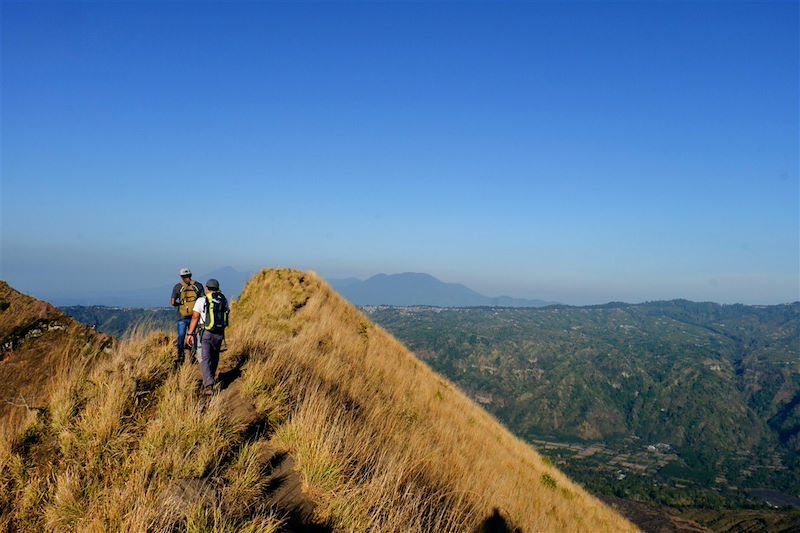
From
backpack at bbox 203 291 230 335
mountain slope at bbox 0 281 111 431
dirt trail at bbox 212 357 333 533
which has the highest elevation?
backpack at bbox 203 291 230 335

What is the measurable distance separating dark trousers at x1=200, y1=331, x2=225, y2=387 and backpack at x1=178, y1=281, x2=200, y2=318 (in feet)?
9.91

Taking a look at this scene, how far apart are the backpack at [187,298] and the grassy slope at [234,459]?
38.4 inches

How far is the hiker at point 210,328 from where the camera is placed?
7514 mm

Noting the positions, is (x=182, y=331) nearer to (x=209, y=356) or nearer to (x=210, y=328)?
(x=210, y=328)

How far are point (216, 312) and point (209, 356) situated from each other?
2.82 ft

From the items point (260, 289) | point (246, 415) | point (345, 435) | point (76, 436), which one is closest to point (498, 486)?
point (345, 435)

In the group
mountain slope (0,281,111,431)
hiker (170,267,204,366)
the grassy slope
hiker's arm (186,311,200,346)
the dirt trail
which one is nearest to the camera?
the grassy slope

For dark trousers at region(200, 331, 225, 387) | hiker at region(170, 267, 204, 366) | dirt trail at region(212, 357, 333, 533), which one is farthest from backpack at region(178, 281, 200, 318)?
dirt trail at region(212, 357, 333, 533)

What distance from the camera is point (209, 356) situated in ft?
25.3

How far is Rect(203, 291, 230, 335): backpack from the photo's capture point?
7969 millimetres

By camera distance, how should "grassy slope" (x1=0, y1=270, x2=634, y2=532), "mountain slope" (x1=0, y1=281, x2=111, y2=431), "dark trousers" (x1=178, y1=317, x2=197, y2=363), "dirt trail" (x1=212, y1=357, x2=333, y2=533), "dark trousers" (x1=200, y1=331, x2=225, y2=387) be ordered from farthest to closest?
"dark trousers" (x1=178, y1=317, x2=197, y2=363)
"dark trousers" (x1=200, y1=331, x2=225, y2=387)
"mountain slope" (x1=0, y1=281, x2=111, y2=431)
"dirt trail" (x1=212, y1=357, x2=333, y2=533)
"grassy slope" (x1=0, y1=270, x2=634, y2=532)

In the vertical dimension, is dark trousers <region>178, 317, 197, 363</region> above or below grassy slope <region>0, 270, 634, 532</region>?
above

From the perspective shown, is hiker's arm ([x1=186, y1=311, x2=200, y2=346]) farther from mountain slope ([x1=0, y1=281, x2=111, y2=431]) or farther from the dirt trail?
mountain slope ([x1=0, y1=281, x2=111, y2=431])

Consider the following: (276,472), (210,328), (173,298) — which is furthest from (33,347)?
(276,472)
